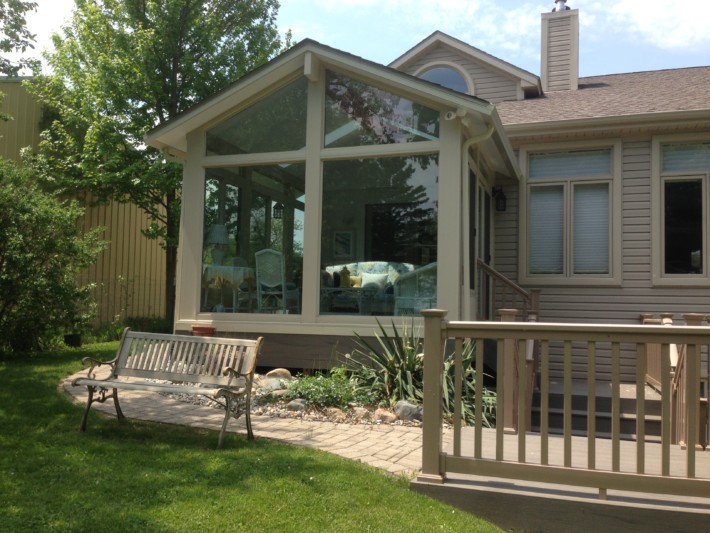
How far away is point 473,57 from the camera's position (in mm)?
11656

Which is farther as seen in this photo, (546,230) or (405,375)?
(546,230)

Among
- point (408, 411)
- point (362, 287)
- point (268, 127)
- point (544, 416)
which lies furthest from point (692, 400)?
point (268, 127)

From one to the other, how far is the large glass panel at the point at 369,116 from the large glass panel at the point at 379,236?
28cm

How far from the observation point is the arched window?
12.0 m

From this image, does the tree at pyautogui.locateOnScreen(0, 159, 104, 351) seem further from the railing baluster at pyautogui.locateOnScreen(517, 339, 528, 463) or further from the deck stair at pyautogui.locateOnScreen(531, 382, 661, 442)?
the railing baluster at pyautogui.locateOnScreen(517, 339, 528, 463)

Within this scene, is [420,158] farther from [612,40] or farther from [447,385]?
[612,40]

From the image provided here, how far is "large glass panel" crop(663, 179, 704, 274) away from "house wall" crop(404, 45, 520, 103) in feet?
12.4

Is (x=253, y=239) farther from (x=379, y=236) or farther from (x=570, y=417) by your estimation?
(x=570, y=417)

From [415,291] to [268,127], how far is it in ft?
9.79

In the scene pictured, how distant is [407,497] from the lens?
329 centimetres

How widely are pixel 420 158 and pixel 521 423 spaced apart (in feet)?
14.7

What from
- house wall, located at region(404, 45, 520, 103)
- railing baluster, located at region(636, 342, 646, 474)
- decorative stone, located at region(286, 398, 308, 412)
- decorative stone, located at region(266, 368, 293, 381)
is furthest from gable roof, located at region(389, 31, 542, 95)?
railing baluster, located at region(636, 342, 646, 474)

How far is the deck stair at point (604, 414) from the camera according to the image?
6242 millimetres

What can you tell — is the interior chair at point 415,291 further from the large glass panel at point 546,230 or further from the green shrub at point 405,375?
the large glass panel at point 546,230
